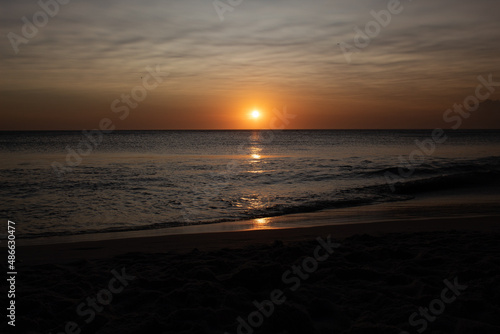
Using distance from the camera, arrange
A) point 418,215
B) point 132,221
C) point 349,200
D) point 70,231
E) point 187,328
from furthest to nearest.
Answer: point 349,200 < point 418,215 < point 132,221 < point 70,231 < point 187,328

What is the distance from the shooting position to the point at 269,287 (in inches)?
194

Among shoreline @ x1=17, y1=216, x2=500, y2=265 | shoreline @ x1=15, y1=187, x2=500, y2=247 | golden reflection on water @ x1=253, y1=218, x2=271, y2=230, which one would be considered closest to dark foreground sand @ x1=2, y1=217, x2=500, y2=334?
shoreline @ x1=17, y1=216, x2=500, y2=265

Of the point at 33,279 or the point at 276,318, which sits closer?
the point at 276,318

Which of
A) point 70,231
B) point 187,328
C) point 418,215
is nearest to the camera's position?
point 187,328

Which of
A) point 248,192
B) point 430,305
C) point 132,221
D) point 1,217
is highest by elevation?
point 248,192

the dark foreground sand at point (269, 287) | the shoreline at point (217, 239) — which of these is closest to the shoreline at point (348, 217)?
the shoreline at point (217, 239)

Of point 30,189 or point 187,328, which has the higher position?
point 30,189

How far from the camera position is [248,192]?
16594 mm

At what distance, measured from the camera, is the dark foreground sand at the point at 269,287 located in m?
3.90

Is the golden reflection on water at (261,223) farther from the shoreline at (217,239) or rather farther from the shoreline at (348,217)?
the shoreline at (217,239)

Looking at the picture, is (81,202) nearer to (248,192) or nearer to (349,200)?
(248,192)

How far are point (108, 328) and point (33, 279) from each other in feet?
7.38

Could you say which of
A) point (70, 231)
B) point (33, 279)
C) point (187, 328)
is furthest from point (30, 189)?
point (187, 328)

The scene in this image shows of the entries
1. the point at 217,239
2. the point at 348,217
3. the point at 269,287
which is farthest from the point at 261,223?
the point at 269,287
